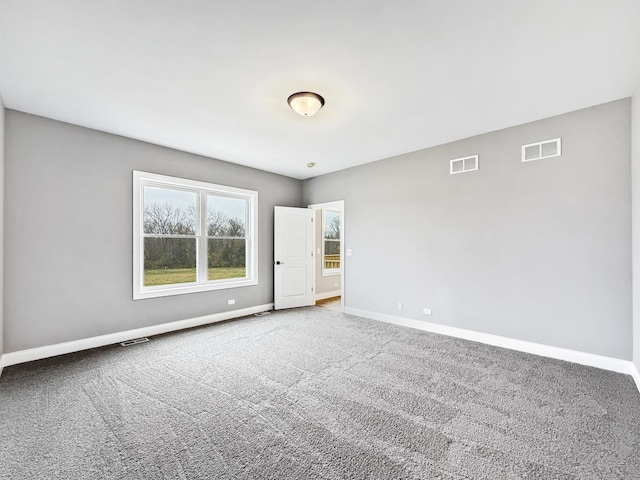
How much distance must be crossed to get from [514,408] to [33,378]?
14.4ft

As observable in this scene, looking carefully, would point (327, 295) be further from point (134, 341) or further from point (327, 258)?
point (134, 341)

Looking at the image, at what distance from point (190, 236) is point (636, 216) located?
5512 mm

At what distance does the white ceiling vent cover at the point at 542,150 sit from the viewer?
3299mm

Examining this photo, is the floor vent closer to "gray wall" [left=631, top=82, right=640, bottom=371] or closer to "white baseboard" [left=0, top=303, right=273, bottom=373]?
"white baseboard" [left=0, top=303, right=273, bottom=373]

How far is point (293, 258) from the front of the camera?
589cm

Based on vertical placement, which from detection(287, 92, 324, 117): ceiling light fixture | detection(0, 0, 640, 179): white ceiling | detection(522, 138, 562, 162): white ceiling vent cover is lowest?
detection(522, 138, 562, 162): white ceiling vent cover

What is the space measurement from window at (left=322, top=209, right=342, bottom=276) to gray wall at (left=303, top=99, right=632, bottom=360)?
6.63 feet

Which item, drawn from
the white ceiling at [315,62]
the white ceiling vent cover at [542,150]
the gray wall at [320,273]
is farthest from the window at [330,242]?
the white ceiling vent cover at [542,150]

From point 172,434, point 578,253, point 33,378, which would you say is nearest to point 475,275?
point 578,253

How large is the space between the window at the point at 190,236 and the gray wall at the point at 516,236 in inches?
91.9

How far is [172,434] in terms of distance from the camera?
77.5 inches

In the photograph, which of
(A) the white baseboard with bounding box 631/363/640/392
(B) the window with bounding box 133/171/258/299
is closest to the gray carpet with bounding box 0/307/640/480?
(A) the white baseboard with bounding box 631/363/640/392

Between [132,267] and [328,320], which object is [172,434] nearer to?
[132,267]

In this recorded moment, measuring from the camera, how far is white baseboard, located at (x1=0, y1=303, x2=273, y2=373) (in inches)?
125
